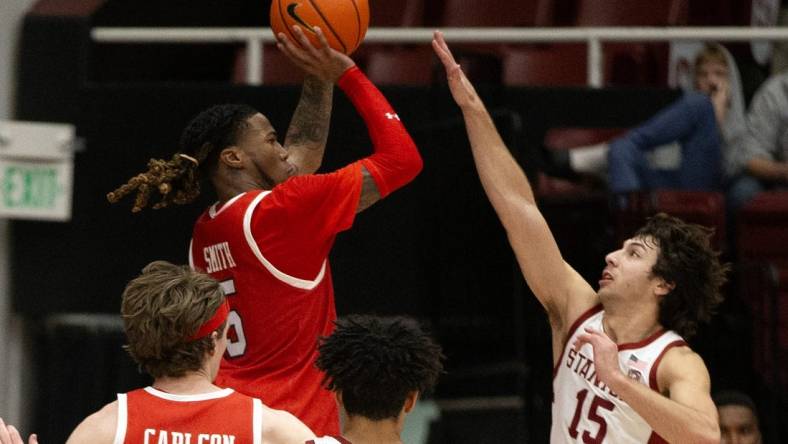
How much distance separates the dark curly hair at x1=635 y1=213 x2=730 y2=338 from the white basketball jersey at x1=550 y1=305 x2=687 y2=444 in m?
0.07

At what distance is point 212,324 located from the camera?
3.98 m

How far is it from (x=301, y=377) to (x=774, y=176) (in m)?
3.58

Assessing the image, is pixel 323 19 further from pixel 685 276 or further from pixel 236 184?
pixel 685 276

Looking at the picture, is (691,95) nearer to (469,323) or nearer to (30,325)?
(469,323)

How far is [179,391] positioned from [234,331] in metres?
0.96

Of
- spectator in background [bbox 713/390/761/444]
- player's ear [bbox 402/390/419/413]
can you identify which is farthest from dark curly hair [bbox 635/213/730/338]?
spectator in background [bbox 713/390/761/444]

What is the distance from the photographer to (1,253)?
7953mm

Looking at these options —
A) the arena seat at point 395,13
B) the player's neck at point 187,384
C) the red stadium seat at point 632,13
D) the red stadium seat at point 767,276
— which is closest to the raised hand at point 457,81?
the player's neck at point 187,384

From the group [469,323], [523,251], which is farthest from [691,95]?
[523,251]

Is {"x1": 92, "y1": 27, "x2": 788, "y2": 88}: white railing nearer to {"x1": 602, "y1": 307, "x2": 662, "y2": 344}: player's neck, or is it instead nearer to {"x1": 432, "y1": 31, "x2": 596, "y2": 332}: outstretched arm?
{"x1": 432, "y1": 31, "x2": 596, "y2": 332}: outstretched arm

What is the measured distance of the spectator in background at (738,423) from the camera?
6.39m

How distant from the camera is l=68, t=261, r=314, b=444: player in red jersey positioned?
3.88m

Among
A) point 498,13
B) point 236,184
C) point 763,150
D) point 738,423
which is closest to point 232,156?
point 236,184

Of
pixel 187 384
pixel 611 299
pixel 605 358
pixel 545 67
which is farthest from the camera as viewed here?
pixel 545 67
